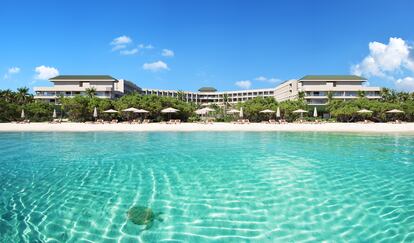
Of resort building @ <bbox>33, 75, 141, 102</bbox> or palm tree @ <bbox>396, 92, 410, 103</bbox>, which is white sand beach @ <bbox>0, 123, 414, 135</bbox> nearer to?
resort building @ <bbox>33, 75, 141, 102</bbox>

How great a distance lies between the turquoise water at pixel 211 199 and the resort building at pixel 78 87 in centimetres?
6553

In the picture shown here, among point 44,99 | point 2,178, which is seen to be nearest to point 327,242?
point 2,178

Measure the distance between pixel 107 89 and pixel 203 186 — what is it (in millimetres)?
70302

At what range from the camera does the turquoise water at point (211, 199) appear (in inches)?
185

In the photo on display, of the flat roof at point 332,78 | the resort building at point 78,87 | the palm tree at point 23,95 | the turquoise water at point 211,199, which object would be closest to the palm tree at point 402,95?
the flat roof at point 332,78

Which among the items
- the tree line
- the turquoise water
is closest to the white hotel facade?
the tree line

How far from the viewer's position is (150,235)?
15.0 feet

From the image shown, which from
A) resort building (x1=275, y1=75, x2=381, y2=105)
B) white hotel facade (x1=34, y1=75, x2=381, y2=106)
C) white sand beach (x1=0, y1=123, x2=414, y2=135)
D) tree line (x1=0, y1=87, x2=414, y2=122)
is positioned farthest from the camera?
resort building (x1=275, y1=75, x2=381, y2=105)

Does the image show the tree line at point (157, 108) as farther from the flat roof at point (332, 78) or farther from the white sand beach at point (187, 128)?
the flat roof at point (332, 78)

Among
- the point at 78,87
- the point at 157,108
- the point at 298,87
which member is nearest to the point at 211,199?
the point at 157,108

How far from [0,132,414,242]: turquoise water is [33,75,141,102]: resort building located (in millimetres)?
65528

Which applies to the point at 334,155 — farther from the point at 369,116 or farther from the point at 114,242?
Result: the point at 369,116

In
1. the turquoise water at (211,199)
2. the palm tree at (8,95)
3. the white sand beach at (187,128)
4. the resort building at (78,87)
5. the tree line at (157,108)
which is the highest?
the resort building at (78,87)

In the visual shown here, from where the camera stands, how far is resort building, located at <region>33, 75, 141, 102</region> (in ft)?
240
